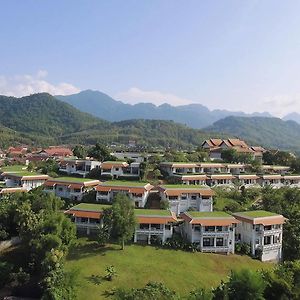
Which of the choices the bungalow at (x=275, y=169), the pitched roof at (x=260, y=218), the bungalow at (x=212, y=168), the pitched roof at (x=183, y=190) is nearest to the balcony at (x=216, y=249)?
the pitched roof at (x=260, y=218)

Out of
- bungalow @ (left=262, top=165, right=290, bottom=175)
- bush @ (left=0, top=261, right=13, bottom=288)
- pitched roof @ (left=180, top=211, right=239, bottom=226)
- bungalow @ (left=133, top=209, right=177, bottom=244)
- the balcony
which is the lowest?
bush @ (left=0, top=261, right=13, bottom=288)

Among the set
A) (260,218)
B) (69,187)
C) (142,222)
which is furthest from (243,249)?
(69,187)

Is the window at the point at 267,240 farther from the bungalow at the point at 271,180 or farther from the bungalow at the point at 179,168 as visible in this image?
the bungalow at the point at 271,180

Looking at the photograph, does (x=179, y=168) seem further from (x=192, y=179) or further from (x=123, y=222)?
(x=123, y=222)

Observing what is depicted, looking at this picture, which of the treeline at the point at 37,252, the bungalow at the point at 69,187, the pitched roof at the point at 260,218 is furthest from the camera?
the bungalow at the point at 69,187

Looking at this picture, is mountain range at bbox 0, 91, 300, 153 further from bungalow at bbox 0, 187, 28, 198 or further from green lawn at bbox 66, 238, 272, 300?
green lawn at bbox 66, 238, 272, 300

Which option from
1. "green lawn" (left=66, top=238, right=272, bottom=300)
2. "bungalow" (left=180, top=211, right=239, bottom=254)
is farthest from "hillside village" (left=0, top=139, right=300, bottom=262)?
"green lawn" (left=66, top=238, right=272, bottom=300)
